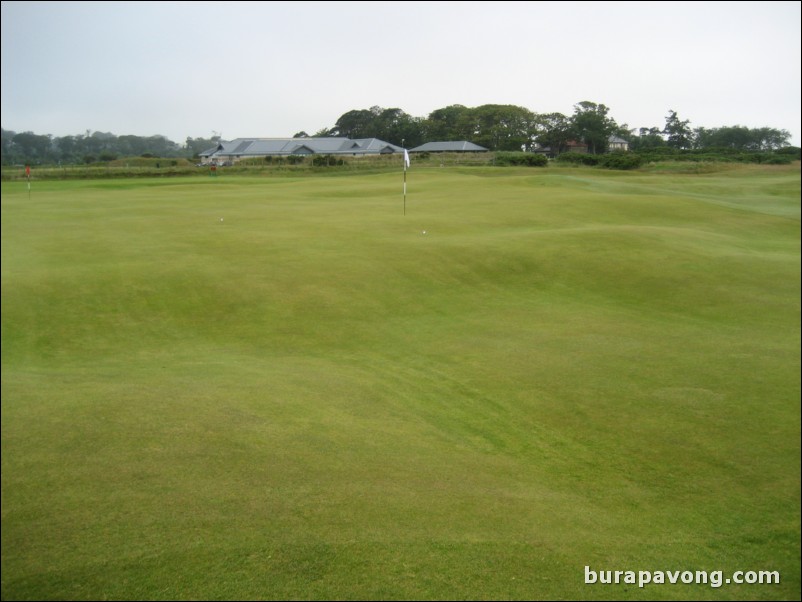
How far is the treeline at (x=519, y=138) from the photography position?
19.4 ft

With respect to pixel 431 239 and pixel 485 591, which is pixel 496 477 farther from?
pixel 431 239

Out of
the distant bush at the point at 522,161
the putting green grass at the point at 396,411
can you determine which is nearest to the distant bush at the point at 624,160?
the putting green grass at the point at 396,411

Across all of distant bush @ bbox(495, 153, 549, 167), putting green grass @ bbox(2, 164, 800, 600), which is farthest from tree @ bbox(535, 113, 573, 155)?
distant bush @ bbox(495, 153, 549, 167)

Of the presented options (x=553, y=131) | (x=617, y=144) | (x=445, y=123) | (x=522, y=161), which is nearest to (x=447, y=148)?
(x=522, y=161)

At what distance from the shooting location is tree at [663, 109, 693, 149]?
862cm

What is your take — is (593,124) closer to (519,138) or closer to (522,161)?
(519,138)

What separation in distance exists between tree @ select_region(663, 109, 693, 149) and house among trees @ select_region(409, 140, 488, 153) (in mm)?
21648

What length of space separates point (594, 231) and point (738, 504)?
12566 millimetres

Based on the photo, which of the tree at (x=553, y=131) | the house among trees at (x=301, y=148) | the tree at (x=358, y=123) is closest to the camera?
the tree at (x=553, y=131)

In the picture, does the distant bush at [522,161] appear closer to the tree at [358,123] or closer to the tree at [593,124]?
the tree at [358,123]

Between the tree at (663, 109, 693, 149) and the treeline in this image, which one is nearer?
the treeline

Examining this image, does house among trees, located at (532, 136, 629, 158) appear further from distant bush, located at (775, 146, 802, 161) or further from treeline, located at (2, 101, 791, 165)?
distant bush, located at (775, 146, 802, 161)

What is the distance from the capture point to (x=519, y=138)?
18.9 m

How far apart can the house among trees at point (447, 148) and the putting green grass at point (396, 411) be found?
55.0ft
